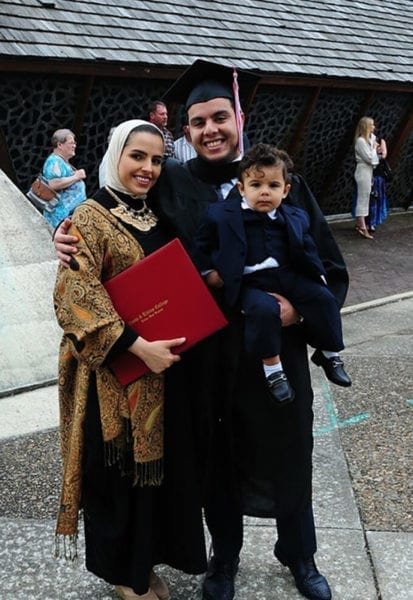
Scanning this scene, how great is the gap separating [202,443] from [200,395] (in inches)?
7.3

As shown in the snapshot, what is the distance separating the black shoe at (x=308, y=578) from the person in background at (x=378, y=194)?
9424 mm

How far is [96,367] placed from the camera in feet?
7.72

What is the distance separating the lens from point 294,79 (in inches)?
391

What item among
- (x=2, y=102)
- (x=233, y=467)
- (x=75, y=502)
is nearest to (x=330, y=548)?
(x=233, y=467)

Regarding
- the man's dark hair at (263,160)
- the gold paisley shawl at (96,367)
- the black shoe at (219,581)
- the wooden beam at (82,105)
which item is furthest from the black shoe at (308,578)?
the wooden beam at (82,105)

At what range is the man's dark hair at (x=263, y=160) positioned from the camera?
7.56ft

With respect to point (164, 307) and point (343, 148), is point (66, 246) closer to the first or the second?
point (164, 307)

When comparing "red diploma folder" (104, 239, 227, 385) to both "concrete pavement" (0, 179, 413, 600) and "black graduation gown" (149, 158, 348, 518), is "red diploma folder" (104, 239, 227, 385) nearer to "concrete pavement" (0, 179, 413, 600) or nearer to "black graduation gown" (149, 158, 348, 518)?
"black graduation gown" (149, 158, 348, 518)

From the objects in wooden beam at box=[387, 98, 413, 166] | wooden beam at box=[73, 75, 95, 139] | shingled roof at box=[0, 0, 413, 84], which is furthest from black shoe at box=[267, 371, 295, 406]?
wooden beam at box=[387, 98, 413, 166]

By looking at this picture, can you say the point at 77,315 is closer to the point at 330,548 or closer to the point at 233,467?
the point at 233,467

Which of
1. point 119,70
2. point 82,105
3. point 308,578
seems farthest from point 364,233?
point 308,578

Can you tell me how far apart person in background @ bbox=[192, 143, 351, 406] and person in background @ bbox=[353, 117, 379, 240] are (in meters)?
9.08

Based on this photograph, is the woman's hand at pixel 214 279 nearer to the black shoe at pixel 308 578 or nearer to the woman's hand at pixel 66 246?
the woman's hand at pixel 66 246

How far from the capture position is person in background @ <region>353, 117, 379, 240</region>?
11195 mm
